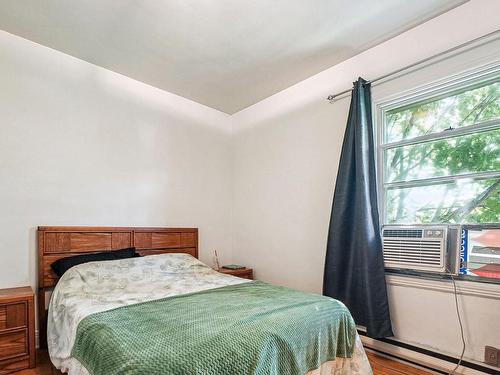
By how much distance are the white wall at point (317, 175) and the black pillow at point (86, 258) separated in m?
1.53

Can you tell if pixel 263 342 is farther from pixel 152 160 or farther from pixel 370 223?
pixel 152 160

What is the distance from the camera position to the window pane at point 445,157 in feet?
6.75

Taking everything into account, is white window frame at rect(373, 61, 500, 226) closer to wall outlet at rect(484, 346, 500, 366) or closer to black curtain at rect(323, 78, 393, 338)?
black curtain at rect(323, 78, 393, 338)

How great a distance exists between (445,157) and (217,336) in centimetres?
214

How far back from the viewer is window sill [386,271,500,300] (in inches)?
74.4

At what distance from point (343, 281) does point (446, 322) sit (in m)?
0.75

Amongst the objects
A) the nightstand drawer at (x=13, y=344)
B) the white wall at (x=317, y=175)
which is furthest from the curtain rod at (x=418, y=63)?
the nightstand drawer at (x=13, y=344)

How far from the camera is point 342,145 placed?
2.71 meters

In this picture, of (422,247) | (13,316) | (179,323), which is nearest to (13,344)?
(13,316)

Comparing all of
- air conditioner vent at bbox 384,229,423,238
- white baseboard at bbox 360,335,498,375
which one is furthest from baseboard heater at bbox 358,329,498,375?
air conditioner vent at bbox 384,229,423,238

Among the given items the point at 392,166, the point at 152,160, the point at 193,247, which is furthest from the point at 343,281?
the point at 152,160

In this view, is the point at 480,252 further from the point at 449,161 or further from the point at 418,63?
the point at 418,63

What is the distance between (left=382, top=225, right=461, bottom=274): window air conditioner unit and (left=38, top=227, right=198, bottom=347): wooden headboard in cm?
220

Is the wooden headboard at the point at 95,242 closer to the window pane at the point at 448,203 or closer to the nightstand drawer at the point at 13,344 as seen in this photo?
the nightstand drawer at the point at 13,344
